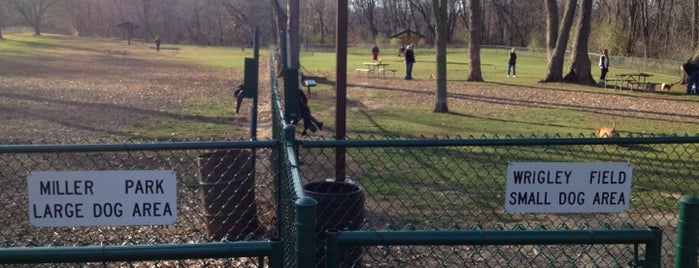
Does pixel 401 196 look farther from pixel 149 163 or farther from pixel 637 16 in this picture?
pixel 637 16

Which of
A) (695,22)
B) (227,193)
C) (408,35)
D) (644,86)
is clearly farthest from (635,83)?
(408,35)

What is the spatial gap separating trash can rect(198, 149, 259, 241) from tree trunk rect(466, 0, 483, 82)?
22.6m

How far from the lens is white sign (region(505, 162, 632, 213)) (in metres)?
3.61

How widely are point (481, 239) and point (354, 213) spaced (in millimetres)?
2839

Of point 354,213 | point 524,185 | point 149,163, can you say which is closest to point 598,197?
point 524,185

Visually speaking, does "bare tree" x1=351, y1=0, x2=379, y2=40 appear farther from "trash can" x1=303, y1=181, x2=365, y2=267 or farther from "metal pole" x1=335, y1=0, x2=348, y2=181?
"trash can" x1=303, y1=181, x2=365, y2=267

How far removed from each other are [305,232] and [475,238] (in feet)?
2.09

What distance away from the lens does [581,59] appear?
96.6 feet

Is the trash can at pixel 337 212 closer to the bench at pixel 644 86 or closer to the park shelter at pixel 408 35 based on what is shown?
the bench at pixel 644 86

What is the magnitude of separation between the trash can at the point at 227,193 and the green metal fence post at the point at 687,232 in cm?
422

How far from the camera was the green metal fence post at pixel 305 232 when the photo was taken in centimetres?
222

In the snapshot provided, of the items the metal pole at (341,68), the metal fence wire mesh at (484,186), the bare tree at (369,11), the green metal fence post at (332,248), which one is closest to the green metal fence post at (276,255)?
the green metal fence post at (332,248)

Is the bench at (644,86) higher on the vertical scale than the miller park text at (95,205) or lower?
lower

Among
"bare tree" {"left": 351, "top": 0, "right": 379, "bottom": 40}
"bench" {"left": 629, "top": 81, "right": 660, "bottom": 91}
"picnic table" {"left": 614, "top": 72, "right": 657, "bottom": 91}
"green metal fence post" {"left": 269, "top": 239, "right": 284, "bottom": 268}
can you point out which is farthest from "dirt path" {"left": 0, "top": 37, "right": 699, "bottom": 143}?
"bare tree" {"left": 351, "top": 0, "right": 379, "bottom": 40}
